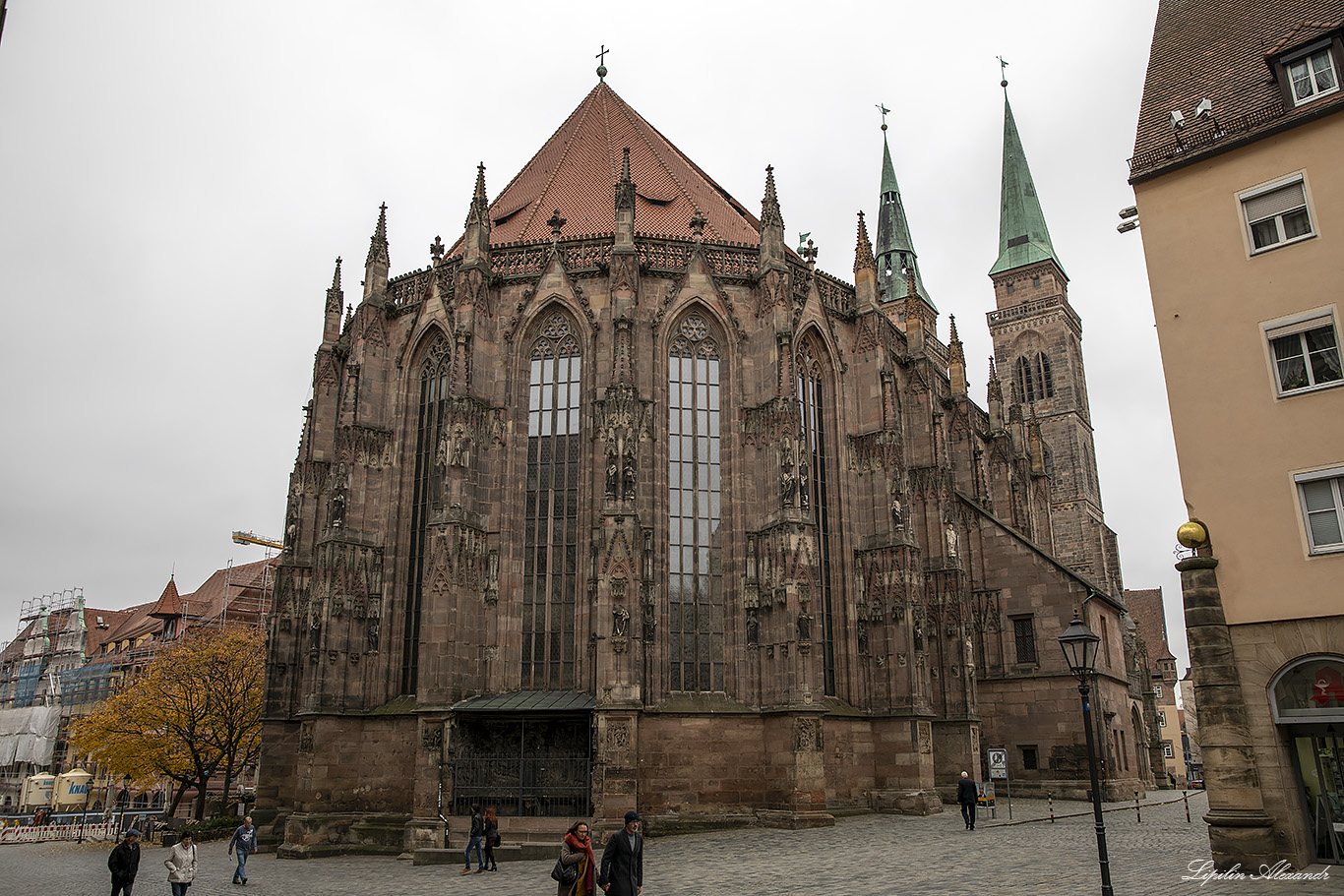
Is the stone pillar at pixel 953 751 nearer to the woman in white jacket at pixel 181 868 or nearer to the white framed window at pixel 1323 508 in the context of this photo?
the white framed window at pixel 1323 508

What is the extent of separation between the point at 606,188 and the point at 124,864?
71.7ft

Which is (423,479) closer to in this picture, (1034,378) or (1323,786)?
(1323,786)

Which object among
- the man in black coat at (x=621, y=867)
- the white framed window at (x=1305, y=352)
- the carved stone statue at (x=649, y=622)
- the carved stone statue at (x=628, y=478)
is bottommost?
the man in black coat at (x=621, y=867)

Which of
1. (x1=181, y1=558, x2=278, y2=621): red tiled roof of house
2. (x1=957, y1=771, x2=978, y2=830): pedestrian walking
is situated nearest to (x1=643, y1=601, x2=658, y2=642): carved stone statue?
(x1=957, y1=771, x2=978, y2=830): pedestrian walking

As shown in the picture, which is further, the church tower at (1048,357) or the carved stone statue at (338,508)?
the church tower at (1048,357)

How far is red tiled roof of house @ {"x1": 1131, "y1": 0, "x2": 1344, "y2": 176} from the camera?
14938mm

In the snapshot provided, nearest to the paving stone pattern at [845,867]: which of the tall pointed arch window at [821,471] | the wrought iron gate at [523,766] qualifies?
the wrought iron gate at [523,766]

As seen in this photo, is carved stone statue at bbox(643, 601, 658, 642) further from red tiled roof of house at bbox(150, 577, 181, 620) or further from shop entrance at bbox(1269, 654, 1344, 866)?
red tiled roof of house at bbox(150, 577, 181, 620)

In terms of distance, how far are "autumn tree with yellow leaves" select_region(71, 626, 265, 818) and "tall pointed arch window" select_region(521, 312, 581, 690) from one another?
49.9 ft

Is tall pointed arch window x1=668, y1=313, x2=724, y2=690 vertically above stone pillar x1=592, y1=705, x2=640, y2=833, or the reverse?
tall pointed arch window x1=668, y1=313, x2=724, y2=690

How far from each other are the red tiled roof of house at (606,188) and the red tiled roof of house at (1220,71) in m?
12.0

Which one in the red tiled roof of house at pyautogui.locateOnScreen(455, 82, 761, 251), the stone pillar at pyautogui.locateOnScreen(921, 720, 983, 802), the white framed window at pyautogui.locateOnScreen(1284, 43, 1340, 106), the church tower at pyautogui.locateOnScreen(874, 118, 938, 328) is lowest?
the stone pillar at pyautogui.locateOnScreen(921, 720, 983, 802)

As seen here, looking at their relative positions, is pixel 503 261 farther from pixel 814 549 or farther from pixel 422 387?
pixel 814 549

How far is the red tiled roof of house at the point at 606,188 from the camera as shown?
1128 inches
